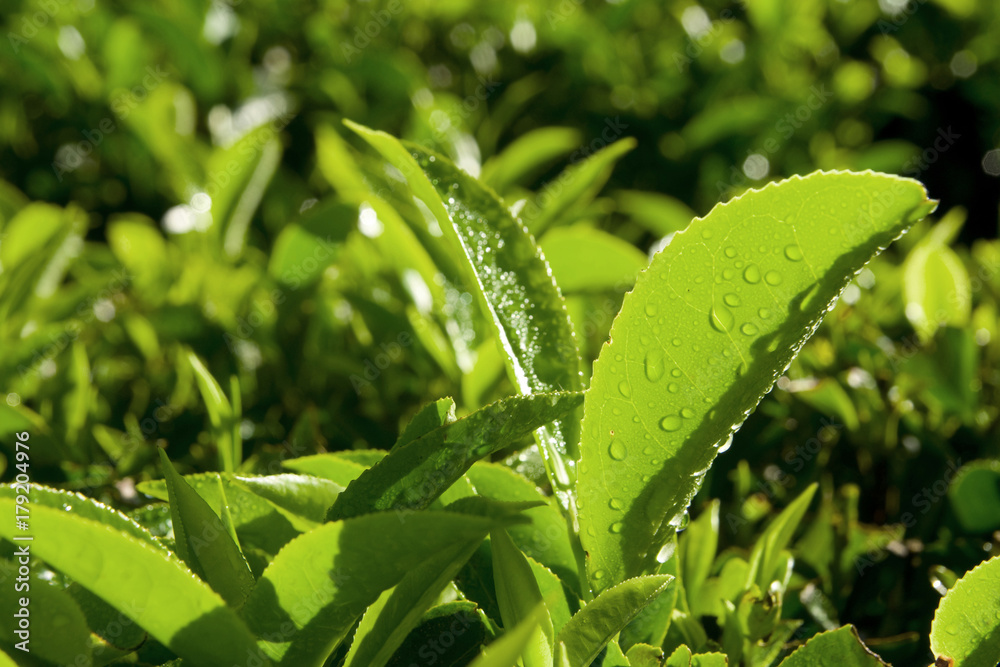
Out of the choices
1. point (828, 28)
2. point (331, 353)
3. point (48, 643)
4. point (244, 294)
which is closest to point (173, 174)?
point (244, 294)

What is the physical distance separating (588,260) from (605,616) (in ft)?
3.07

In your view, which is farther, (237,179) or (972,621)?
(237,179)

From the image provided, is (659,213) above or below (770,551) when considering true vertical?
above

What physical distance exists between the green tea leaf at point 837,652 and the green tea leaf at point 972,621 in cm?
9

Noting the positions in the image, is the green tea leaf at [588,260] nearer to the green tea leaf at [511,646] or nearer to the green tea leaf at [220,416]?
the green tea leaf at [220,416]

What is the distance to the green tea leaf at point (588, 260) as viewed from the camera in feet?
5.34

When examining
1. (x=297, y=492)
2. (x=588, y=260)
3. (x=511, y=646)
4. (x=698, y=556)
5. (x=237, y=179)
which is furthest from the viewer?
(x=237, y=179)

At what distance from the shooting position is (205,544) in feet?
2.85

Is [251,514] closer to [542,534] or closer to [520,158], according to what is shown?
[542,534]

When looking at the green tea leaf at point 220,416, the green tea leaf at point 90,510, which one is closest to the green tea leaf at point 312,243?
the green tea leaf at point 220,416
